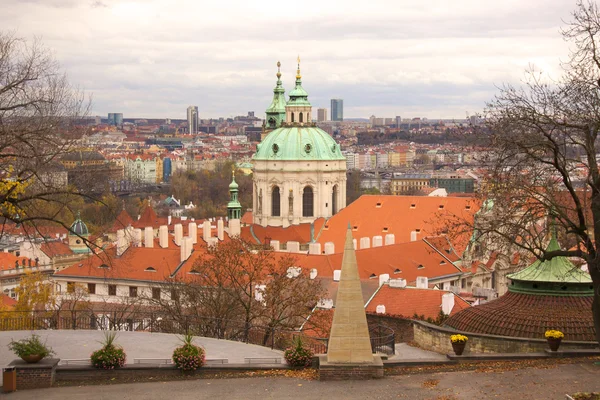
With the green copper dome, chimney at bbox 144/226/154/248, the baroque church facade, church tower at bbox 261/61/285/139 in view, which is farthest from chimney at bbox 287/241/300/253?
church tower at bbox 261/61/285/139

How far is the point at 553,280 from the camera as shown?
2859 cm

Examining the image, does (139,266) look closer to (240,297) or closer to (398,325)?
(240,297)

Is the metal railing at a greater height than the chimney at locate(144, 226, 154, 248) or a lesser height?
lesser

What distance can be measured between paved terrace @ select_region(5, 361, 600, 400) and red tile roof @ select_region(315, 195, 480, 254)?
50.1 metres

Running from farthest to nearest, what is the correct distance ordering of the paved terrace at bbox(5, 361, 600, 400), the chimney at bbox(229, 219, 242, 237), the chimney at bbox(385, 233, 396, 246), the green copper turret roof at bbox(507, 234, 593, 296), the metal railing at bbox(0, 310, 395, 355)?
the chimney at bbox(229, 219, 242, 237)
the chimney at bbox(385, 233, 396, 246)
the metal railing at bbox(0, 310, 395, 355)
the green copper turret roof at bbox(507, 234, 593, 296)
the paved terrace at bbox(5, 361, 600, 400)

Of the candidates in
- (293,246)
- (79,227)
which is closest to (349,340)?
(293,246)

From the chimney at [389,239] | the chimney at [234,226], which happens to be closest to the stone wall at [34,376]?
the chimney at [389,239]

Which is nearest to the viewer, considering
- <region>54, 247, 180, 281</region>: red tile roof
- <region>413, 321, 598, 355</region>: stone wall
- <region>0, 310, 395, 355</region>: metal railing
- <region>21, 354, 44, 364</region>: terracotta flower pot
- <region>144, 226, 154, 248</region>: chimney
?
<region>21, 354, 44, 364</region>: terracotta flower pot

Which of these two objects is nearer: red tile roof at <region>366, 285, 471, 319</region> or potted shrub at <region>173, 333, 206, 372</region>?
potted shrub at <region>173, 333, 206, 372</region>

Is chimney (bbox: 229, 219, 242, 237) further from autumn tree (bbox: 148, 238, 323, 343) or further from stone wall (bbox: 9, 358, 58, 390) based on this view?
stone wall (bbox: 9, 358, 58, 390)

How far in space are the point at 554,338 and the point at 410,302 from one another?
19784 mm

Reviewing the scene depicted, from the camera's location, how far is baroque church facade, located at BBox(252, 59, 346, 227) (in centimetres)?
8075

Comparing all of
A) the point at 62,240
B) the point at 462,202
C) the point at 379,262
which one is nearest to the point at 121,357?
the point at 379,262

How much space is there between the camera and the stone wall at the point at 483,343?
26016mm
